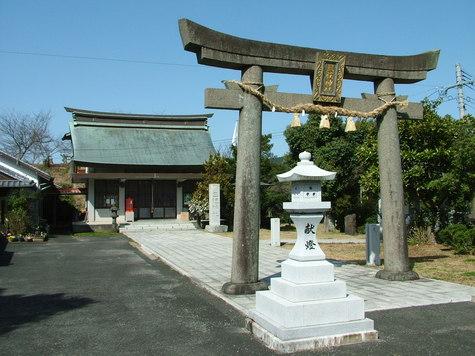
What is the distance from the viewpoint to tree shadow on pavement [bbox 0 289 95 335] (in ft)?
22.9

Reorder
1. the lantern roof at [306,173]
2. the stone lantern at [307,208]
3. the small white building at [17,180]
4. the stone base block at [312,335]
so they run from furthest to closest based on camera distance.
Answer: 1. the small white building at [17,180]
2. the lantern roof at [306,173]
3. the stone lantern at [307,208]
4. the stone base block at [312,335]

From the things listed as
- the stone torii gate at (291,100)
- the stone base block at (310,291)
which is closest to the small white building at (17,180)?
the stone torii gate at (291,100)

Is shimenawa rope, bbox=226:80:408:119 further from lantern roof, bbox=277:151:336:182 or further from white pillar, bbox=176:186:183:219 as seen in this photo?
white pillar, bbox=176:186:183:219

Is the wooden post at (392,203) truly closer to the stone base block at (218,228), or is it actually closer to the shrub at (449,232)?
the shrub at (449,232)

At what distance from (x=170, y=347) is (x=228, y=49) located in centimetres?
537

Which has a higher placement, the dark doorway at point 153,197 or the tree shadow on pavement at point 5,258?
the dark doorway at point 153,197

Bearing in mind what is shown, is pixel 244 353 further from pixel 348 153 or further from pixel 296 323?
pixel 348 153

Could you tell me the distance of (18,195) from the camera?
74.2ft

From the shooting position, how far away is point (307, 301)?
5.82m

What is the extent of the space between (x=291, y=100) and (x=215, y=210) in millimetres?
17660

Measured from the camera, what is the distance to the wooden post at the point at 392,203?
32.3 feet

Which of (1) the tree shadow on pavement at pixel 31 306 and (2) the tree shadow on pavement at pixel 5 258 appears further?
(2) the tree shadow on pavement at pixel 5 258

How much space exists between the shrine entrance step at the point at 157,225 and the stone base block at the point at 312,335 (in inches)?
905

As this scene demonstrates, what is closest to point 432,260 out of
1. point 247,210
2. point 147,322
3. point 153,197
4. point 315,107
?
point 315,107
